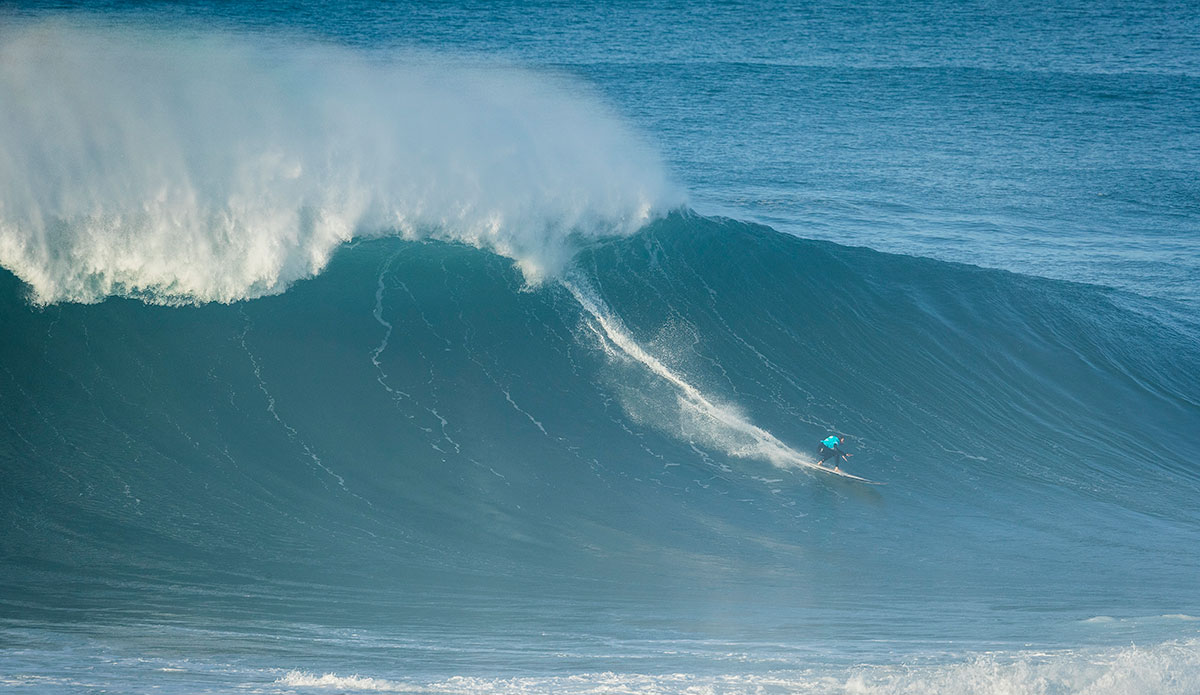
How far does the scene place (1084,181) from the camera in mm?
24266

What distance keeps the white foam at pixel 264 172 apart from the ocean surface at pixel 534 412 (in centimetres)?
7

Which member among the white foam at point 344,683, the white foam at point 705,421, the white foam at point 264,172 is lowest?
the white foam at point 344,683

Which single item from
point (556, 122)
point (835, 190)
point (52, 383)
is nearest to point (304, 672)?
point (52, 383)

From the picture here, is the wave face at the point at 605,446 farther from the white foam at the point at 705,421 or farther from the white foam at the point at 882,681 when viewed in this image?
the white foam at the point at 882,681

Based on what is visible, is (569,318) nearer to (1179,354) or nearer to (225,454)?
(225,454)

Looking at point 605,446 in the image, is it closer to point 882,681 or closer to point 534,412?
point 534,412

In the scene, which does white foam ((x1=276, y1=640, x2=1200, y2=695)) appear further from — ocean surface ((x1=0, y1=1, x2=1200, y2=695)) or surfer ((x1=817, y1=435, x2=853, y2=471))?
surfer ((x1=817, y1=435, x2=853, y2=471))

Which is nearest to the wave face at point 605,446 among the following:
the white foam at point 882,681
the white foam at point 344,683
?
the white foam at point 882,681

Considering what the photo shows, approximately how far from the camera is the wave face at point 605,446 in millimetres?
8617

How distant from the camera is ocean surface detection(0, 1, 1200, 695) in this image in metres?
7.60

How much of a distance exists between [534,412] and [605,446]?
959 mm

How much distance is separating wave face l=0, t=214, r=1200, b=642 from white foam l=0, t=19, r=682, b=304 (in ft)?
1.71

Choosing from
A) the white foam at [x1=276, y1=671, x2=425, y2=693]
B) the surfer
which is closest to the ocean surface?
the white foam at [x1=276, y1=671, x2=425, y2=693]

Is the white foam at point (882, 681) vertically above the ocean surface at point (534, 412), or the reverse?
the ocean surface at point (534, 412)
